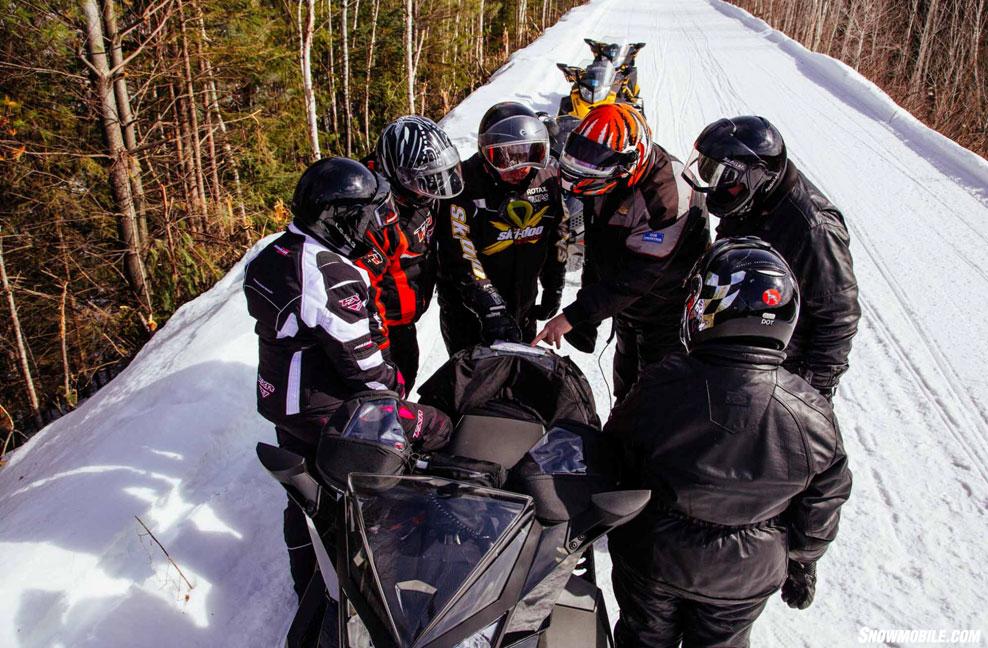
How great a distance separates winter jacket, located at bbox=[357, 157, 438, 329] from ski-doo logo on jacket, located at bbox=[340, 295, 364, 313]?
2.42 feet

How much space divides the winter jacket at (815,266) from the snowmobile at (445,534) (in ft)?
4.49

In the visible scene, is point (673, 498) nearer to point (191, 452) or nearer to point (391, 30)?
point (191, 452)

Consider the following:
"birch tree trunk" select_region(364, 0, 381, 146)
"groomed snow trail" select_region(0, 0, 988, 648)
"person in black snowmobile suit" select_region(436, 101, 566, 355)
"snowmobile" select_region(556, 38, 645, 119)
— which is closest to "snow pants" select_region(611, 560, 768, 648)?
→ "groomed snow trail" select_region(0, 0, 988, 648)

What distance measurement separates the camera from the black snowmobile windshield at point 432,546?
140 centimetres

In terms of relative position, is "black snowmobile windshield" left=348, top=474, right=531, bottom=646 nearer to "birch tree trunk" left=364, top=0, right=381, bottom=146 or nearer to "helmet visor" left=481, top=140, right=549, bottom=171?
"helmet visor" left=481, top=140, right=549, bottom=171

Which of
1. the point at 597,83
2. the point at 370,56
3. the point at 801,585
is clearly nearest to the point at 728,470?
the point at 801,585

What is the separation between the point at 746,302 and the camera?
1.83 metres

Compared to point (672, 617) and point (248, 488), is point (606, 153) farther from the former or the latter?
point (248, 488)

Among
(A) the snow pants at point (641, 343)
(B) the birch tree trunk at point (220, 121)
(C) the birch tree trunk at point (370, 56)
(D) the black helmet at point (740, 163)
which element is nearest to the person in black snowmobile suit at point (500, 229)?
(A) the snow pants at point (641, 343)

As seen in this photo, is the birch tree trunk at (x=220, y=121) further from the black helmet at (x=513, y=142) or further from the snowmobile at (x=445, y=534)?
the snowmobile at (x=445, y=534)

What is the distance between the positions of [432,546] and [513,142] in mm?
2192

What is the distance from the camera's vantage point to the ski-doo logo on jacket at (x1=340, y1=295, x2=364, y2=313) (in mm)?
2213

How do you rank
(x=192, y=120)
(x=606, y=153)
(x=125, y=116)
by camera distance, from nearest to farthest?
(x=606, y=153)
(x=125, y=116)
(x=192, y=120)

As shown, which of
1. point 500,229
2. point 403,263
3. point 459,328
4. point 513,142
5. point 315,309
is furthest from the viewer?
point 459,328
